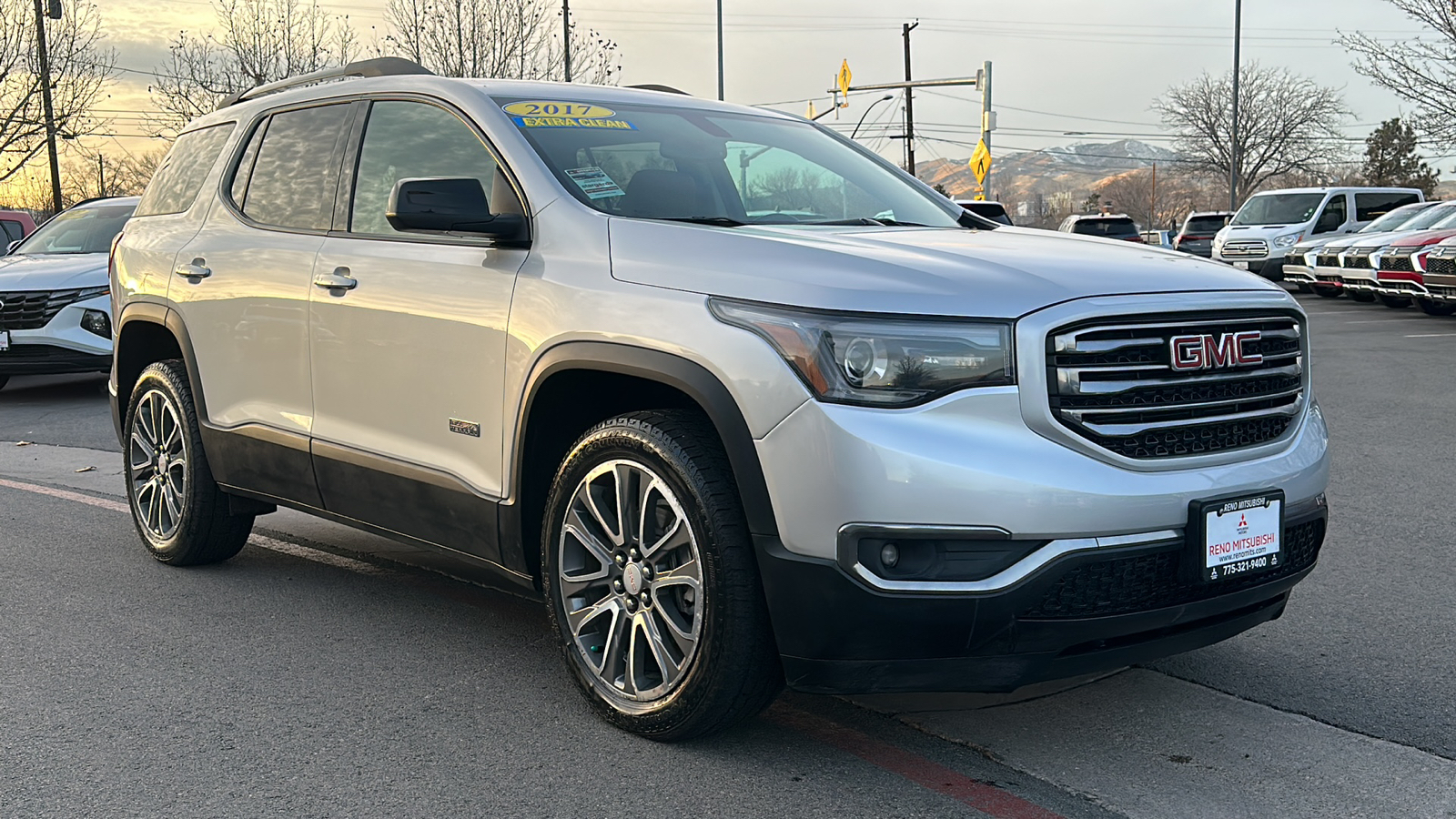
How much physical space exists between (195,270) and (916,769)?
11.5 ft

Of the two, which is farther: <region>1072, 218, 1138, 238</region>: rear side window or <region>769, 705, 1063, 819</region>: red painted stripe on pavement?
<region>1072, 218, 1138, 238</region>: rear side window

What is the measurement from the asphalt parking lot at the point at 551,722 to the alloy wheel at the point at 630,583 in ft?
0.66

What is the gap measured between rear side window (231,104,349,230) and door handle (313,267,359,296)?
0.24m

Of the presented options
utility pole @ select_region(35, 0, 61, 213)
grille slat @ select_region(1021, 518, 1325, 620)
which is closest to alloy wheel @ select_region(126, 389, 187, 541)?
grille slat @ select_region(1021, 518, 1325, 620)

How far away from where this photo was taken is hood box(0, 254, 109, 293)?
11.8 metres

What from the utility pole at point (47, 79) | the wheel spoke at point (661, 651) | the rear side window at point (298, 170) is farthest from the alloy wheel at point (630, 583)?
the utility pole at point (47, 79)

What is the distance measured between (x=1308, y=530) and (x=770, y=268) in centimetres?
162

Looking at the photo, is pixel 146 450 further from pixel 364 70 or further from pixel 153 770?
pixel 153 770

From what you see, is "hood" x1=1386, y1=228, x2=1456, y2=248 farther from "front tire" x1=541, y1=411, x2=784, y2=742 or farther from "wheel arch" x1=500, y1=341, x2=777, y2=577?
"front tire" x1=541, y1=411, x2=784, y2=742

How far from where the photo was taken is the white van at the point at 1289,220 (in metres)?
26.6

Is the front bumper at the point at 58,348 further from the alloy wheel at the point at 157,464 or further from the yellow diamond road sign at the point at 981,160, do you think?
the yellow diamond road sign at the point at 981,160

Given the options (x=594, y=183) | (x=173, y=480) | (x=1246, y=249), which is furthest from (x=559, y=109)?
(x=1246, y=249)

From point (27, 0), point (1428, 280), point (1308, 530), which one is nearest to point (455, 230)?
point (1308, 530)

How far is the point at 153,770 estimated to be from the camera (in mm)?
3453
